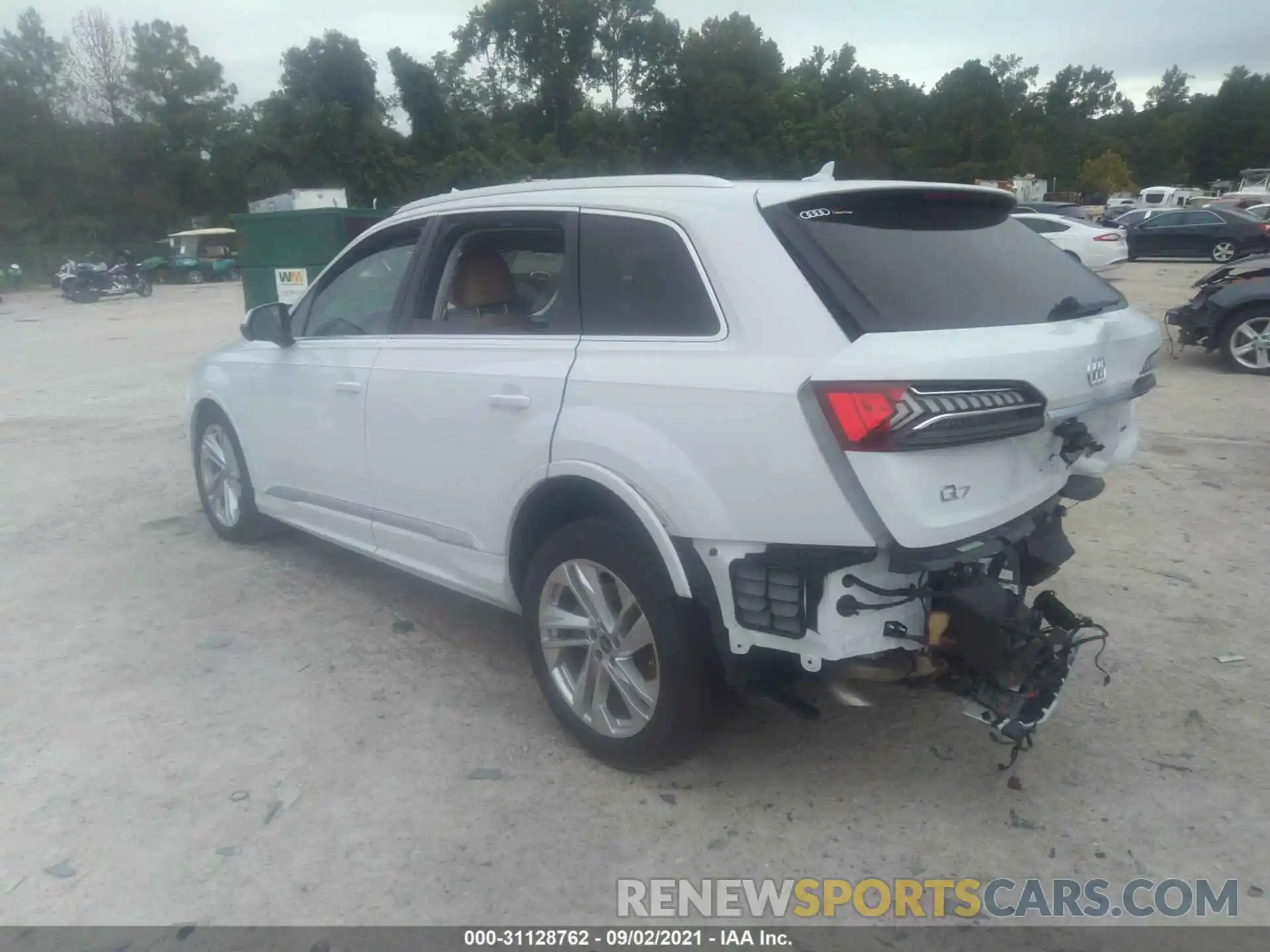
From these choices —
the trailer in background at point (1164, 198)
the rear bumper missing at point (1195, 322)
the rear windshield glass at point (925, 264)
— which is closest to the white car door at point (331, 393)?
the rear windshield glass at point (925, 264)

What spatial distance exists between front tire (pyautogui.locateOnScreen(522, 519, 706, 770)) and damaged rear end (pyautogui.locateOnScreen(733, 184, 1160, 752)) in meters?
0.33

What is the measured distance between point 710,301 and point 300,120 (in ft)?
180

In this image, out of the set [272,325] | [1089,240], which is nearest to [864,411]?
[272,325]

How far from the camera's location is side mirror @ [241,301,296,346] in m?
4.87

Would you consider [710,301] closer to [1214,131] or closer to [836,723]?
[836,723]

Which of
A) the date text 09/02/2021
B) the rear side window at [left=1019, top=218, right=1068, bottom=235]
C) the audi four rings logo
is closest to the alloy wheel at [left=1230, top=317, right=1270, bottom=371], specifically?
the audi four rings logo

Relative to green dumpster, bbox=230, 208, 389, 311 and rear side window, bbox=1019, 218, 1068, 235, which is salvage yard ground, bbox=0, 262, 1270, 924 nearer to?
green dumpster, bbox=230, 208, 389, 311

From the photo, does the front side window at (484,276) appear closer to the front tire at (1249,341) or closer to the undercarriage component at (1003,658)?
the undercarriage component at (1003,658)

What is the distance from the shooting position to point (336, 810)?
318cm

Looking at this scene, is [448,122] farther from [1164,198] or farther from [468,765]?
[468,765]

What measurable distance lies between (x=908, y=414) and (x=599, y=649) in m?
1.35

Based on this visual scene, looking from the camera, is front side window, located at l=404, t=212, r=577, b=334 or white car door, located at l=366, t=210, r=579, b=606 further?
front side window, located at l=404, t=212, r=577, b=334

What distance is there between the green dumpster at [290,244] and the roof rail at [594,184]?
623 cm

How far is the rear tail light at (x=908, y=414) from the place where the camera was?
2.55m
